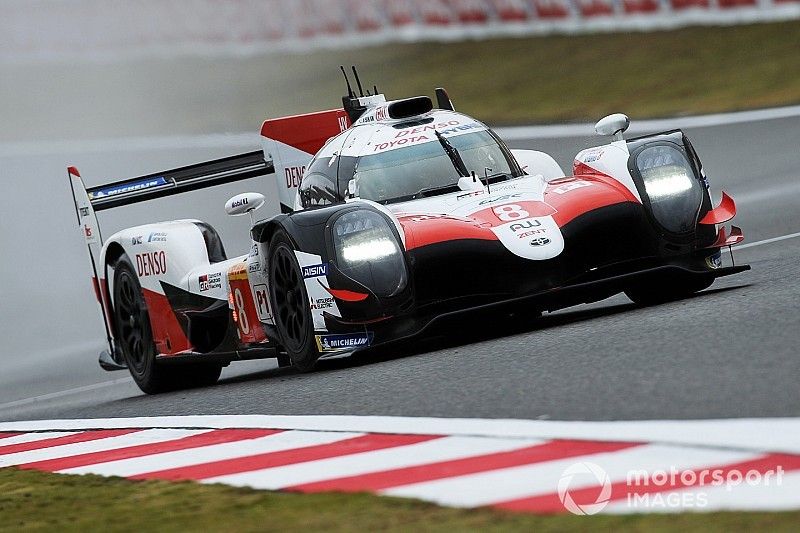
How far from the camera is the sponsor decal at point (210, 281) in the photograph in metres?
9.32

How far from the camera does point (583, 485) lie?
4266 millimetres

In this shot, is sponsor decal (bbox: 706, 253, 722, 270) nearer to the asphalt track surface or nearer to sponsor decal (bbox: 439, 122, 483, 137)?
the asphalt track surface

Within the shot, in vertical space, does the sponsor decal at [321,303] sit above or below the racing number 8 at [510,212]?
below

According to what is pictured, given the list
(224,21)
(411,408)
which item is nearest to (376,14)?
(224,21)

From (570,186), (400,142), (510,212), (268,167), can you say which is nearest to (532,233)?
(510,212)

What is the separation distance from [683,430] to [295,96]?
2280 cm

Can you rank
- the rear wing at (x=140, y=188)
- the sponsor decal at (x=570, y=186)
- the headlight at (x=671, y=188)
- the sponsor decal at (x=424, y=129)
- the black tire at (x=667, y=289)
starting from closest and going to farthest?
the headlight at (x=671, y=188), the sponsor decal at (x=570, y=186), the black tire at (x=667, y=289), the sponsor decal at (x=424, y=129), the rear wing at (x=140, y=188)

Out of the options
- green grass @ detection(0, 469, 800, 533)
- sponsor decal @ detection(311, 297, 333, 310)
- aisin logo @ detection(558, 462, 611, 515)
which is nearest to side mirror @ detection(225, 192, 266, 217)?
sponsor decal @ detection(311, 297, 333, 310)

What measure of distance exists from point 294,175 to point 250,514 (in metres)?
5.72

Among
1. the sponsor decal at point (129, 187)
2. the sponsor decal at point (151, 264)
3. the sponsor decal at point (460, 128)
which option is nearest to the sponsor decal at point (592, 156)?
the sponsor decal at point (460, 128)

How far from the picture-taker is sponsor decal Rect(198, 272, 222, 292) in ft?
30.6

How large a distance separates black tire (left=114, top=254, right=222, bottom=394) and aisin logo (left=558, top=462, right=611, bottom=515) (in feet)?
18.8

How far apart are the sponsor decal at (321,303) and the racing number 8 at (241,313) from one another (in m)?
1.17

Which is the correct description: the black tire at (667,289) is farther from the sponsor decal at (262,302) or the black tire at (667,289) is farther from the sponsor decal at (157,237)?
the sponsor decal at (157,237)
